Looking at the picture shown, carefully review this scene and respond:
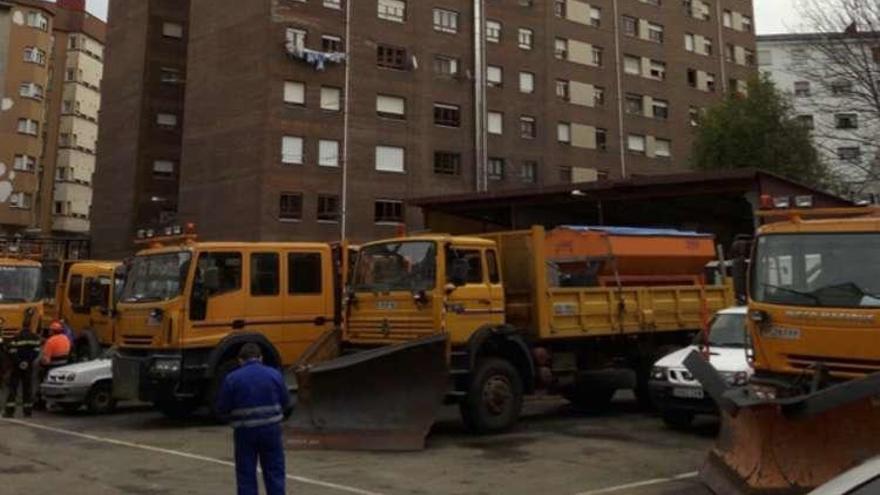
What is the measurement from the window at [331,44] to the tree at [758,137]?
1841cm

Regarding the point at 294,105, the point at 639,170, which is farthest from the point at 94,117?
the point at 639,170

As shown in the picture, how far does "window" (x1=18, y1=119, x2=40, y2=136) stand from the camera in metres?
56.7

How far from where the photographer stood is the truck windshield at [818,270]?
7.79 m

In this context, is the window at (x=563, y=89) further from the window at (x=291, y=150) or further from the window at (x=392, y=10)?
the window at (x=291, y=150)

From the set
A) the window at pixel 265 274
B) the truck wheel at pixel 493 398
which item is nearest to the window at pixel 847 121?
the truck wheel at pixel 493 398

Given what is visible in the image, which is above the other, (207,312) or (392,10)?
(392,10)

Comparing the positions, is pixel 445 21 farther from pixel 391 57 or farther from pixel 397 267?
pixel 397 267

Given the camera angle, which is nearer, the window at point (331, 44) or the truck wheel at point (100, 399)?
the truck wheel at point (100, 399)

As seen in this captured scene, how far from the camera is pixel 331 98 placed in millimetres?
41812

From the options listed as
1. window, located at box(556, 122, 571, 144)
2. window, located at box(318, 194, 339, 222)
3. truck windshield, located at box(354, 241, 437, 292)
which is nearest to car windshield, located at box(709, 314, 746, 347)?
truck windshield, located at box(354, 241, 437, 292)

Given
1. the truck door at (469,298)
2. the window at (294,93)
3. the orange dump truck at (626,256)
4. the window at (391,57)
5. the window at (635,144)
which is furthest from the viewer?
the window at (635,144)

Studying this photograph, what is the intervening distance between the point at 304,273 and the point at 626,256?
5.33 metres

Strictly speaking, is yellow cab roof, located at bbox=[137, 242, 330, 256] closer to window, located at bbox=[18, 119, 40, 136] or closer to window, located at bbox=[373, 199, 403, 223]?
window, located at bbox=[373, 199, 403, 223]

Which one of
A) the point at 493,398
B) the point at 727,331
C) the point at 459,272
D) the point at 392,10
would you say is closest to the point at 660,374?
the point at 727,331
